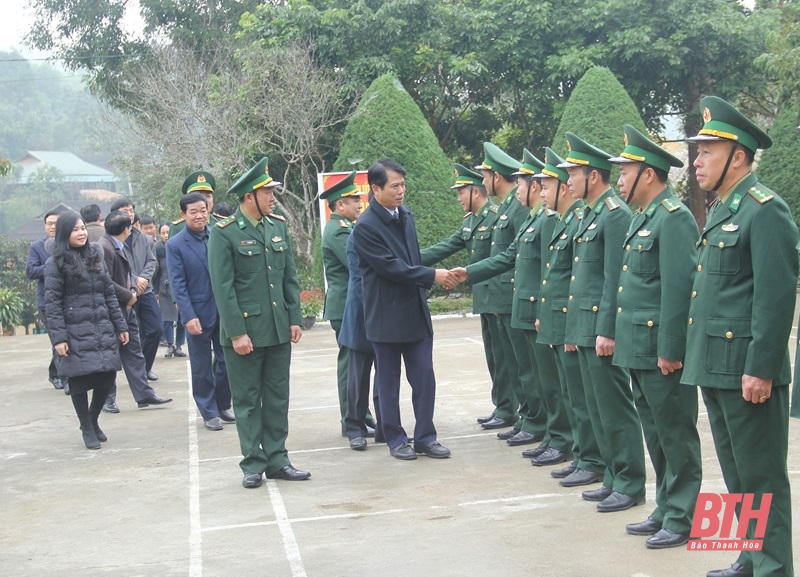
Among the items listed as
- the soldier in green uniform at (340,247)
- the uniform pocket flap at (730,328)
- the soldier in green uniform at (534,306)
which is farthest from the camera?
the soldier in green uniform at (340,247)

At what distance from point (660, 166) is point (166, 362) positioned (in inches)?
367

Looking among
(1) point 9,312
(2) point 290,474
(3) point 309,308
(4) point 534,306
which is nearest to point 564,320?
(4) point 534,306

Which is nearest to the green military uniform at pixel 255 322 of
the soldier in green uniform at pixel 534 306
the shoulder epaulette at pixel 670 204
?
the soldier in green uniform at pixel 534 306

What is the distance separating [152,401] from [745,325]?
7126 mm

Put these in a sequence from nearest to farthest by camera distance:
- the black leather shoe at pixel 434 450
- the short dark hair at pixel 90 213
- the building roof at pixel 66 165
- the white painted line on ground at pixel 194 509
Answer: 1. the white painted line on ground at pixel 194 509
2. the black leather shoe at pixel 434 450
3. the short dark hair at pixel 90 213
4. the building roof at pixel 66 165

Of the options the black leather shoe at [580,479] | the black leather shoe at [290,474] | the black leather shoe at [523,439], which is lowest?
the black leather shoe at [290,474]

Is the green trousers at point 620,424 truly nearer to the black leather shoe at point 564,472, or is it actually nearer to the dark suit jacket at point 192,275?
the black leather shoe at point 564,472

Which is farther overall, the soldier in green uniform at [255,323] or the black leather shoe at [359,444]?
the black leather shoe at [359,444]

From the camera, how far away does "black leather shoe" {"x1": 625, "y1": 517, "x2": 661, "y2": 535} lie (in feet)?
16.8

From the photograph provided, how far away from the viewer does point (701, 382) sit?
14.0ft

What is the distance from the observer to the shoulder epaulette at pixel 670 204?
16.5 ft

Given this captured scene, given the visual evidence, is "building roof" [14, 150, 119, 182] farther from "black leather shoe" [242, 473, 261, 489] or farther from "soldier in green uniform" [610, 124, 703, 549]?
"soldier in green uniform" [610, 124, 703, 549]

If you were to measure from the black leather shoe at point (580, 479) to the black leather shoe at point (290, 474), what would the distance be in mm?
1737

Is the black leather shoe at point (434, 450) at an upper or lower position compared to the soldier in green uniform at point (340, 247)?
lower
